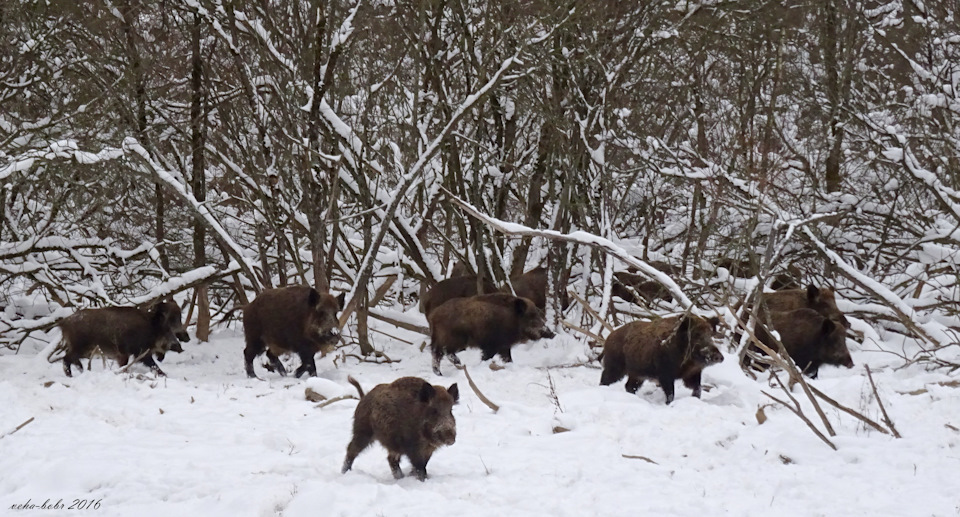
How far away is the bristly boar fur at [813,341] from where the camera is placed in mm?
9586

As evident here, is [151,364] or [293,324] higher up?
[293,324]

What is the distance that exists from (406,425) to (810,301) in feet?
21.3

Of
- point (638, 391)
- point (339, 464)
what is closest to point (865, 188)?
point (638, 391)

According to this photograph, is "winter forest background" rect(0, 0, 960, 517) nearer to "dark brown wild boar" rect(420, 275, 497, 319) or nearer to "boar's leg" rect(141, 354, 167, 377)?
"dark brown wild boar" rect(420, 275, 497, 319)

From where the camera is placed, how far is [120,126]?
1273 cm

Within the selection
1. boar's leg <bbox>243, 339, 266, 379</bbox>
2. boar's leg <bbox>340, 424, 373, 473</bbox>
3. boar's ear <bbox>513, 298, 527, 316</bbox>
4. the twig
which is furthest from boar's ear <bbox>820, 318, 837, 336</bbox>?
boar's leg <bbox>243, 339, 266, 379</bbox>

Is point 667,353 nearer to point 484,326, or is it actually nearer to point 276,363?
point 484,326

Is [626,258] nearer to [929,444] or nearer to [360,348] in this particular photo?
[929,444]

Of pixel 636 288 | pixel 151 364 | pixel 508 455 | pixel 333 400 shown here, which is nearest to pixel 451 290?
pixel 636 288

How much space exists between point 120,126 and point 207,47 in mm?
2528

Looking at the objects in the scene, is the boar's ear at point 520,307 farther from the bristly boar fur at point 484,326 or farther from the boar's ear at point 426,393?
the boar's ear at point 426,393

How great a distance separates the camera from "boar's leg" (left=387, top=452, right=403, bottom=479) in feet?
19.6

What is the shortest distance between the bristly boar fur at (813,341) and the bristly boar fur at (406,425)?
485 cm

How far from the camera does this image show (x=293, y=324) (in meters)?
10.2
